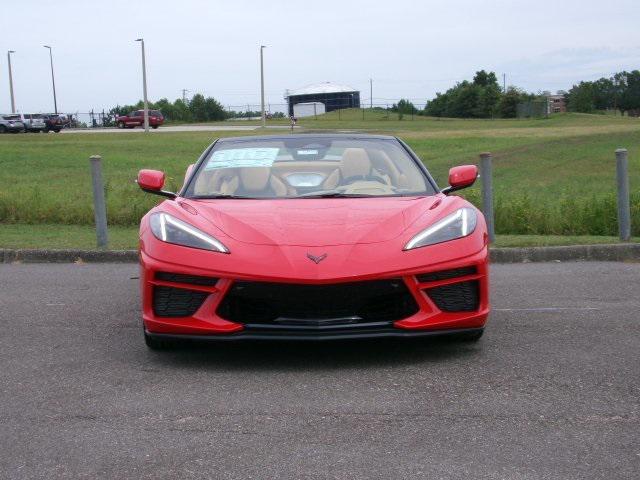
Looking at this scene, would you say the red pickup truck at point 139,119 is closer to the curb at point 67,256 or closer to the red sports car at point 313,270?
the curb at point 67,256

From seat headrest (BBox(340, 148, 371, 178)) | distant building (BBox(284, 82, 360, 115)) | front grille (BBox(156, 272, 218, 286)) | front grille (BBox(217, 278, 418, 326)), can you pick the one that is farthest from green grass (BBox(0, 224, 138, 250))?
distant building (BBox(284, 82, 360, 115))

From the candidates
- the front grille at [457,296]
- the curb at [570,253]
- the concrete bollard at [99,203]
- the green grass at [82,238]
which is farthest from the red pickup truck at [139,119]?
the front grille at [457,296]

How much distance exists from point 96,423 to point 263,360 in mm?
1247

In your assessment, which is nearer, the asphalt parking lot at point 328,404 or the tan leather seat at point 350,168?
the asphalt parking lot at point 328,404

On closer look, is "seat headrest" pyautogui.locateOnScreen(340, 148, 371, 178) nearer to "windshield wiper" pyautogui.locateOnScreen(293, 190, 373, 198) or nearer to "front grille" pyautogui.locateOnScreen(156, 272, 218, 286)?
"windshield wiper" pyautogui.locateOnScreen(293, 190, 373, 198)

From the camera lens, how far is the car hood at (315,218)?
4.82 meters

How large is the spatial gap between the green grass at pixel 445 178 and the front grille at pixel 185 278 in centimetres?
716

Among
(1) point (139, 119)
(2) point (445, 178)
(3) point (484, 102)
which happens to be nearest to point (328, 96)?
(3) point (484, 102)

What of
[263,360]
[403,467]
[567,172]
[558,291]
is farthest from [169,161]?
[403,467]

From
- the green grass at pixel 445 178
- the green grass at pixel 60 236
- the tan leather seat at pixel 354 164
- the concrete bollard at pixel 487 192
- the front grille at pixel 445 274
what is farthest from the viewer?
the green grass at pixel 445 178

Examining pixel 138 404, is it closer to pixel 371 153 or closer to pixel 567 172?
pixel 371 153

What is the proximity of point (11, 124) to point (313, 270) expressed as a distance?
53.4m

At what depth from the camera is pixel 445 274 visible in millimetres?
4797

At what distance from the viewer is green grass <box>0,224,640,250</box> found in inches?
381
